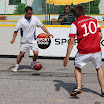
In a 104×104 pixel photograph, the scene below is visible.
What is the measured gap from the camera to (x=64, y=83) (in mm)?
8016

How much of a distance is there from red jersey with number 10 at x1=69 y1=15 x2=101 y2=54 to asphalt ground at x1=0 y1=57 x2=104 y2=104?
3.03ft

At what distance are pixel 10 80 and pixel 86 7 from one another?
5.78 m

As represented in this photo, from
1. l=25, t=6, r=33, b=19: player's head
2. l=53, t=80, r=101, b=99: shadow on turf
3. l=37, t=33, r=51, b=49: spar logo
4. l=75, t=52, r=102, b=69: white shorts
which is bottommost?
l=53, t=80, r=101, b=99: shadow on turf

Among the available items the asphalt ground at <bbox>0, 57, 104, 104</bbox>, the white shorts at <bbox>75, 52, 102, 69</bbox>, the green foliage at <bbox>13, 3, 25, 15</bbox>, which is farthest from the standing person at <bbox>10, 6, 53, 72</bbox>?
the green foliage at <bbox>13, 3, 25, 15</bbox>

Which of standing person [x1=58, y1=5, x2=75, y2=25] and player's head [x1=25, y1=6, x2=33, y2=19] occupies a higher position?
player's head [x1=25, y1=6, x2=33, y2=19]

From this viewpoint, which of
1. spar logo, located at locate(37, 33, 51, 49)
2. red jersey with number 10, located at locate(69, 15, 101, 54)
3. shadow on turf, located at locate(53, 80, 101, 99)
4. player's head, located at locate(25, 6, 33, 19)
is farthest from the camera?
spar logo, located at locate(37, 33, 51, 49)

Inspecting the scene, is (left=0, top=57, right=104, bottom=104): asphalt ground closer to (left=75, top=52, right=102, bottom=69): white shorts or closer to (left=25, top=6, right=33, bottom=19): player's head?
(left=75, top=52, right=102, bottom=69): white shorts

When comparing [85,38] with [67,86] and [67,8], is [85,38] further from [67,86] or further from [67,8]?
[67,8]

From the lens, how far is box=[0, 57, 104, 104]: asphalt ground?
6.34 metres

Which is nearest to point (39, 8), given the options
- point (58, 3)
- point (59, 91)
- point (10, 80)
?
point (58, 3)

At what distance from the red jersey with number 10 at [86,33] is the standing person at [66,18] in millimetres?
6410

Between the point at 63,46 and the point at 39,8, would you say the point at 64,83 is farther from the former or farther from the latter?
the point at 39,8

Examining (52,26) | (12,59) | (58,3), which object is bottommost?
(12,59)

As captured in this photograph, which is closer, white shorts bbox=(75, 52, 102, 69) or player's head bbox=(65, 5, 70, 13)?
white shorts bbox=(75, 52, 102, 69)
